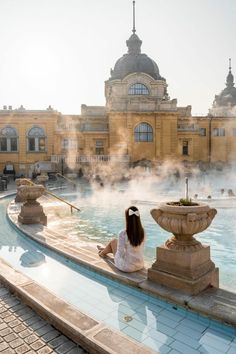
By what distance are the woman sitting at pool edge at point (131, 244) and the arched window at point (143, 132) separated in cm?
3368

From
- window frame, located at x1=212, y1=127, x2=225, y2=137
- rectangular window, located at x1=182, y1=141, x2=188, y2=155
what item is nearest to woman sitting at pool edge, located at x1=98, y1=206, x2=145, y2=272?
rectangular window, located at x1=182, y1=141, x2=188, y2=155

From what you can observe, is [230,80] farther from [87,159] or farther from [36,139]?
[36,139]

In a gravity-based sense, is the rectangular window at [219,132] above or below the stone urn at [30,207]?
above

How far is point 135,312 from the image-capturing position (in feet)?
15.4

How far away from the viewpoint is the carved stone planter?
4.85 metres

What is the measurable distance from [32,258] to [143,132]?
3294 centimetres

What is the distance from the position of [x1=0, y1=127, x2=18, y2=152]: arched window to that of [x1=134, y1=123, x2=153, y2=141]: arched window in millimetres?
15209

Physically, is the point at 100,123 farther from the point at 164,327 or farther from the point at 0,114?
the point at 164,327

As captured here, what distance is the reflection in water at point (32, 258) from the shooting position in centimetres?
699

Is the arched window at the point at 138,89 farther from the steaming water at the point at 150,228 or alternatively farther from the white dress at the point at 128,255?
the white dress at the point at 128,255

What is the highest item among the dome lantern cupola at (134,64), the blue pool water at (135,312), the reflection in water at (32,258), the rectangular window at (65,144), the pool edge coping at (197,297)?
the dome lantern cupola at (134,64)

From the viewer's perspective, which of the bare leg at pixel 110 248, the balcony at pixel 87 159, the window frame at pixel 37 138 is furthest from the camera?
the window frame at pixel 37 138

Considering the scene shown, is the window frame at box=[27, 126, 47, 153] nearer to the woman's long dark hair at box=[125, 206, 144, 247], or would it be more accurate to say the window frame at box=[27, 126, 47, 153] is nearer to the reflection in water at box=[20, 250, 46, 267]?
the reflection in water at box=[20, 250, 46, 267]

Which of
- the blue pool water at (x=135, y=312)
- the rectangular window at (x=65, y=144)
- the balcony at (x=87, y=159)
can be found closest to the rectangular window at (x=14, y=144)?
the rectangular window at (x=65, y=144)
